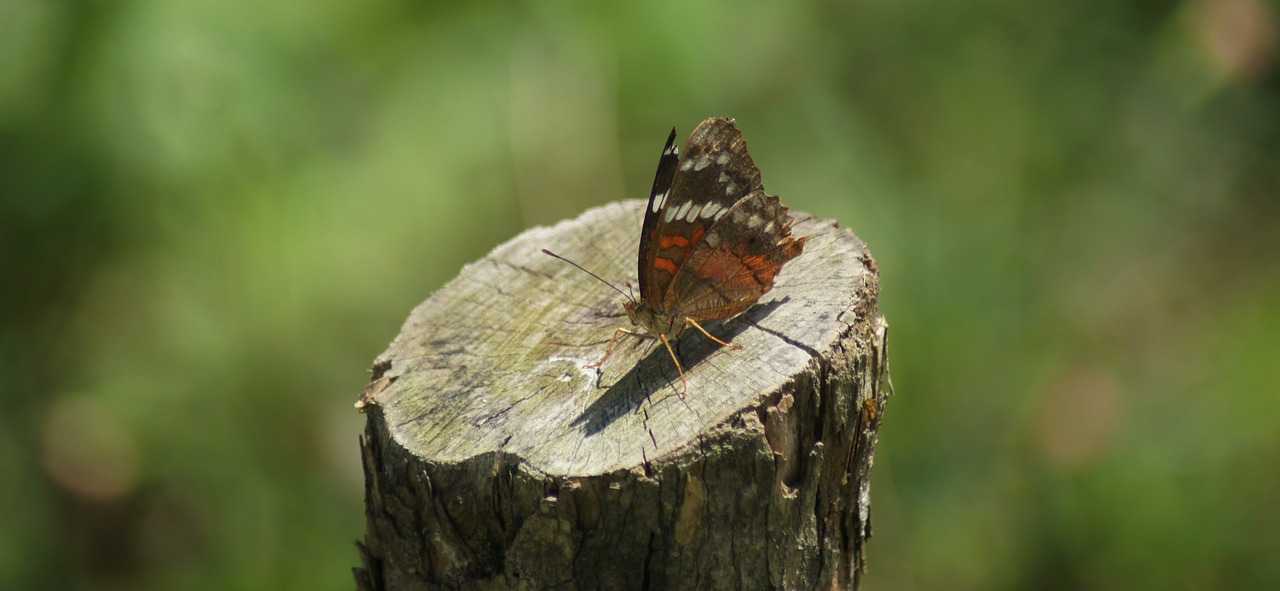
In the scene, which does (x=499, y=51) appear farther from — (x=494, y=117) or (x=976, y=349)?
(x=976, y=349)

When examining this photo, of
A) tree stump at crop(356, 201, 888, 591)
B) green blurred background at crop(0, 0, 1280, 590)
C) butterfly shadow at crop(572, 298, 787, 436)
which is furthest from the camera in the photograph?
green blurred background at crop(0, 0, 1280, 590)

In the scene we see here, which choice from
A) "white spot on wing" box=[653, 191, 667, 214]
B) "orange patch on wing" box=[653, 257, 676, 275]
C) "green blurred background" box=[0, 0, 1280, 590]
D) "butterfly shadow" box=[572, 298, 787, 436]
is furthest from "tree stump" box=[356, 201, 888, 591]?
"green blurred background" box=[0, 0, 1280, 590]

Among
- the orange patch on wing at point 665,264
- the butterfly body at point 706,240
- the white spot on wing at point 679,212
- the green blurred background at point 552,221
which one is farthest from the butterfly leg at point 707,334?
the green blurred background at point 552,221

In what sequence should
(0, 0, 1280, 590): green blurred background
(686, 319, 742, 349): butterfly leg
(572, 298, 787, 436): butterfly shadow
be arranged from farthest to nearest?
1. (0, 0, 1280, 590): green blurred background
2. (686, 319, 742, 349): butterfly leg
3. (572, 298, 787, 436): butterfly shadow

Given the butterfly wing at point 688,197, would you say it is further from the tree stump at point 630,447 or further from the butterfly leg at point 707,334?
the tree stump at point 630,447

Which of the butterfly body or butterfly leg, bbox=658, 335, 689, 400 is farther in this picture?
the butterfly body

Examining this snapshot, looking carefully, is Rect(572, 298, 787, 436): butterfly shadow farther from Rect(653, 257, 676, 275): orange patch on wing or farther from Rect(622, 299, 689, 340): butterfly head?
Rect(653, 257, 676, 275): orange patch on wing

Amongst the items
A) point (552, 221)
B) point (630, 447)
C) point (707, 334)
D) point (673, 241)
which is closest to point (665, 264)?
point (673, 241)

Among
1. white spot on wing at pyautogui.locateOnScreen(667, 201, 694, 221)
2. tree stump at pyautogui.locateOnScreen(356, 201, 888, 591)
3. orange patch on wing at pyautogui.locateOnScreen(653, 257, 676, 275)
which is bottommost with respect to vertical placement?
tree stump at pyautogui.locateOnScreen(356, 201, 888, 591)
